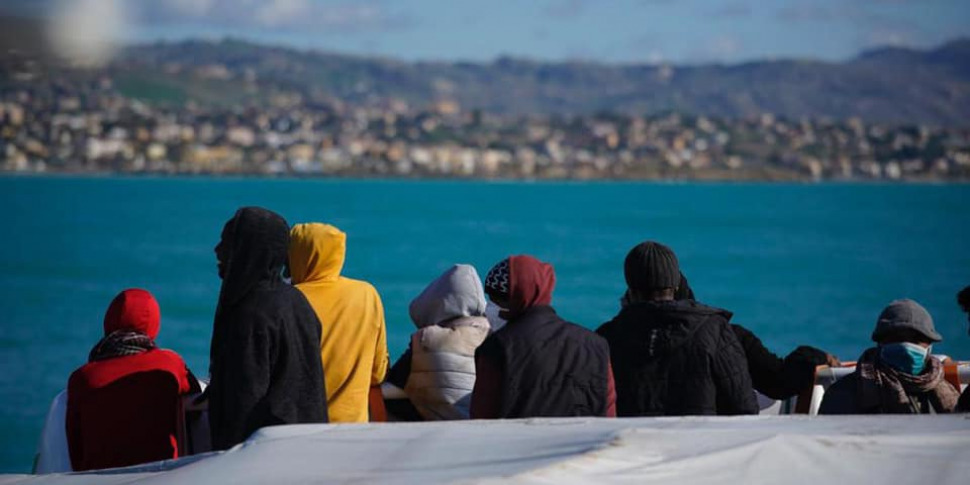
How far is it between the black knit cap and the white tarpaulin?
1164 millimetres

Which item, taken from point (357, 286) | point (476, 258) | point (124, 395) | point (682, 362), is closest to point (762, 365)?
point (682, 362)

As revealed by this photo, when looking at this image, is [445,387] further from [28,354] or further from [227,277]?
[28,354]

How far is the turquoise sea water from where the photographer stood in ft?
114

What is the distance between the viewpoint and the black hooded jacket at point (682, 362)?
16.4 feet

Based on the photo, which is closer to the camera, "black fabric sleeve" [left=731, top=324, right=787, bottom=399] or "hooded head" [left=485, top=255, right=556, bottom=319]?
"hooded head" [left=485, top=255, right=556, bottom=319]

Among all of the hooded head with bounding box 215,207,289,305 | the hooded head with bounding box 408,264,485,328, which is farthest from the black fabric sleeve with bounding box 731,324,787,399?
the hooded head with bounding box 215,207,289,305

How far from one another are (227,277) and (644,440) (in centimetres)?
179

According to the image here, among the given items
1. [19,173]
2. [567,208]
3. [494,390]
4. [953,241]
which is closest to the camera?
[494,390]

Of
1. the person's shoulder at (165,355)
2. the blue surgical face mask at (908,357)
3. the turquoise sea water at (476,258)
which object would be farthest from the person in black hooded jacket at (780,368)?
the turquoise sea water at (476,258)

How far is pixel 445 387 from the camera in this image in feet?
17.9

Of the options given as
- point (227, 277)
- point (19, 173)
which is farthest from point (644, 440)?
point (19, 173)

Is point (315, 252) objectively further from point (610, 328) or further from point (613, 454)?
point (613, 454)

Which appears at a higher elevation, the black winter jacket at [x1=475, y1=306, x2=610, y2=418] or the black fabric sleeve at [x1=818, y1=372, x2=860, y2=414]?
the black winter jacket at [x1=475, y1=306, x2=610, y2=418]

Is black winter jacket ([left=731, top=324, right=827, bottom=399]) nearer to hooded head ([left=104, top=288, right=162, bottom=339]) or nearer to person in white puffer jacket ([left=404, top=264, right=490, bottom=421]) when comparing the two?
person in white puffer jacket ([left=404, top=264, right=490, bottom=421])
